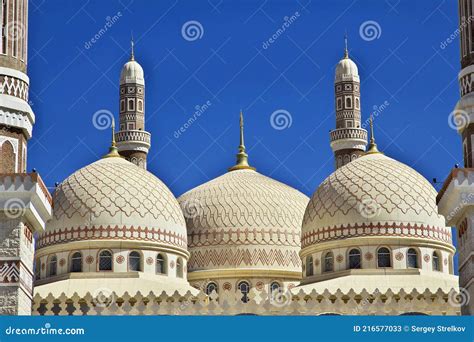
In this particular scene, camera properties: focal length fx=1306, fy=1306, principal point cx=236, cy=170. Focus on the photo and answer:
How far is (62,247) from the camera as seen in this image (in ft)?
121

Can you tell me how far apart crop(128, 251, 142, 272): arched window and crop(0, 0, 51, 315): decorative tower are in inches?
432

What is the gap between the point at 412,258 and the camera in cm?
3634

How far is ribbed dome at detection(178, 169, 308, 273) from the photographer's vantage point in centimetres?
3947

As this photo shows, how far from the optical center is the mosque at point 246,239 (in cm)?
3422


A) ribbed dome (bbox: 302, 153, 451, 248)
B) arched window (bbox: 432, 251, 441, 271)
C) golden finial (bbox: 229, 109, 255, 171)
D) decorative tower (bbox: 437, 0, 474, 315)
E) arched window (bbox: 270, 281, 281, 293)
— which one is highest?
golden finial (bbox: 229, 109, 255, 171)

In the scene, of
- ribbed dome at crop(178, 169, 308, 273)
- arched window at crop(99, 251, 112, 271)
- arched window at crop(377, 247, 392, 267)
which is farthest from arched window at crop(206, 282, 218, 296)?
arched window at crop(377, 247, 392, 267)

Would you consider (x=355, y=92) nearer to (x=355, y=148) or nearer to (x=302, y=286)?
(x=355, y=148)

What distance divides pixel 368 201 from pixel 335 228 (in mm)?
1198

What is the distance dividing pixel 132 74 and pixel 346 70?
7.07m

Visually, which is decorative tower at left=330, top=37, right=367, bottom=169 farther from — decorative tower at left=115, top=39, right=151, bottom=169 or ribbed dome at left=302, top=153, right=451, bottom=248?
decorative tower at left=115, top=39, right=151, bottom=169

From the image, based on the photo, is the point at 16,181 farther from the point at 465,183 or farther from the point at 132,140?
the point at 132,140
